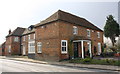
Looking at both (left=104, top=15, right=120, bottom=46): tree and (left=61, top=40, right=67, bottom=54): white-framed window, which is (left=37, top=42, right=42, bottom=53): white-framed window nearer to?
(left=61, top=40, right=67, bottom=54): white-framed window

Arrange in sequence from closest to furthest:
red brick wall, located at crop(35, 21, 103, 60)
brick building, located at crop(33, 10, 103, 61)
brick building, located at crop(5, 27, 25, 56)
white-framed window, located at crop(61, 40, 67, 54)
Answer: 1. red brick wall, located at crop(35, 21, 103, 60)
2. brick building, located at crop(33, 10, 103, 61)
3. white-framed window, located at crop(61, 40, 67, 54)
4. brick building, located at crop(5, 27, 25, 56)

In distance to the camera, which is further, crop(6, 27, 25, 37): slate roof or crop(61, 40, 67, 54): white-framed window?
crop(6, 27, 25, 37): slate roof

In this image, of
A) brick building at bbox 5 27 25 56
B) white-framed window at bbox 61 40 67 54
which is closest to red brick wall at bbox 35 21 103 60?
white-framed window at bbox 61 40 67 54

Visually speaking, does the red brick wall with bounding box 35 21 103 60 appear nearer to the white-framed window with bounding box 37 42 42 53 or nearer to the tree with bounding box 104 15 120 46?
the white-framed window with bounding box 37 42 42 53

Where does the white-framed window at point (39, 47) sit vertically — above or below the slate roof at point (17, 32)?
below

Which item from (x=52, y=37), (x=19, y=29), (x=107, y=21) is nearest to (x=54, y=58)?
(x=52, y=37)

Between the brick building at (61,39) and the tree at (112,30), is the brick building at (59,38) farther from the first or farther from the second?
the tree at (112,30)

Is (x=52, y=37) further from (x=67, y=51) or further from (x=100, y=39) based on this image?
(x=100, y=39)

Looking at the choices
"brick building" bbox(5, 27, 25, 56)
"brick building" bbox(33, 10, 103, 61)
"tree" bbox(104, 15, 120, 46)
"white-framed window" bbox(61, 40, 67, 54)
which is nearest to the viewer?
"brick building" bbox(33, 10, 103, 61)

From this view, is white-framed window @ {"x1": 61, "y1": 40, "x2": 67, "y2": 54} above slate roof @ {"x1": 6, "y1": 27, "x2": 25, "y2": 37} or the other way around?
the other way around

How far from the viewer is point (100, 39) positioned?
3120cm

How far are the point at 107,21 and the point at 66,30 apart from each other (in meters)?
28.2

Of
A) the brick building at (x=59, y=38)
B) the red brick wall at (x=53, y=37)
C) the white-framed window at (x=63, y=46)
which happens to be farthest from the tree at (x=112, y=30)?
the white-framed window at (x=63, y=46)

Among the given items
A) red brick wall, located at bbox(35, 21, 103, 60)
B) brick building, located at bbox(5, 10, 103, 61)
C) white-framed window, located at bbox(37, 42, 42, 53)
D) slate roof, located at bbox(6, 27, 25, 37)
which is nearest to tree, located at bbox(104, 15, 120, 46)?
brick building, located at bbox(5, 10, 103, 61)
